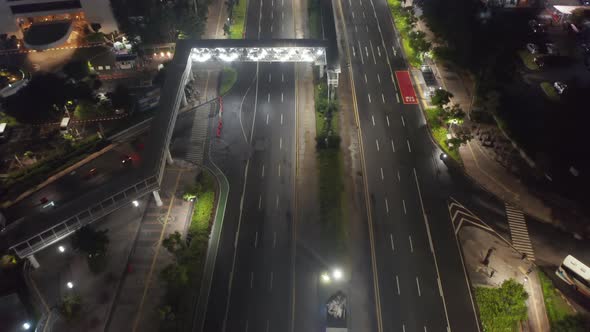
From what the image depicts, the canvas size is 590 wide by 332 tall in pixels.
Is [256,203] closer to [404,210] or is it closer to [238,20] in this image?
[404,210]

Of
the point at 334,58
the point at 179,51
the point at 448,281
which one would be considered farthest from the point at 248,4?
the point at 448,281

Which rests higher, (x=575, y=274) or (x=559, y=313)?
(x=575, y=274)

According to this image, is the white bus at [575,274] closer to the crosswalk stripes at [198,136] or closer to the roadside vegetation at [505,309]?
the roadside vegetation at [505,309]

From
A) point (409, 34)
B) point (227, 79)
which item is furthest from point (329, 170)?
point (409, 34)

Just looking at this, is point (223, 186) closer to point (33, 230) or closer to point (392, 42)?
point (33, 230)

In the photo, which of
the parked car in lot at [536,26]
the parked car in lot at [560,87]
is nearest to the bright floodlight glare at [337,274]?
the parked car in lot at [560,87]

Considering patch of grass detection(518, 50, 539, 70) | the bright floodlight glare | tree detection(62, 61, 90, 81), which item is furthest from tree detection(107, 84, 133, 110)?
patch of grass detection(518, 50, 539, 70)

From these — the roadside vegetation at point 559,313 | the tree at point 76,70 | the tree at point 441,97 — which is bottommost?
the roadside vegetation at point 559,313
